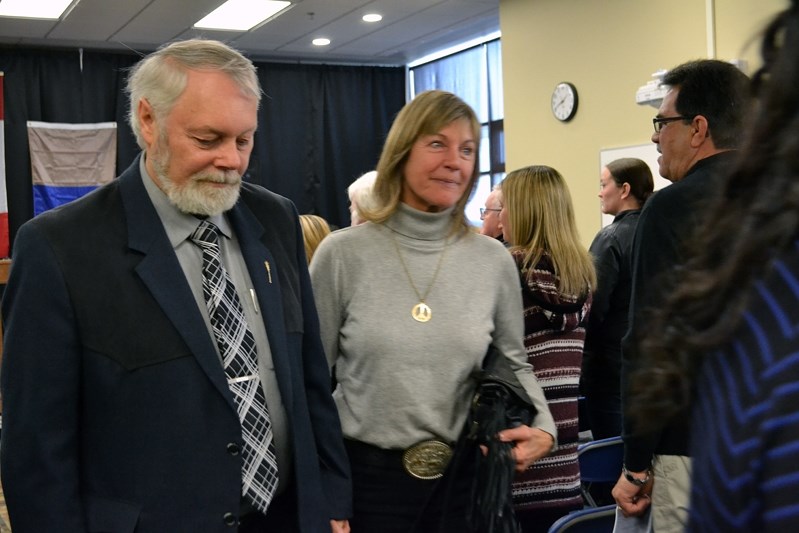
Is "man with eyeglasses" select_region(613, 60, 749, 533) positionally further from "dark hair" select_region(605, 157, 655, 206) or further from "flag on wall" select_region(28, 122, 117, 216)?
"flag on wall" select_region(28, 122, 117, 216)

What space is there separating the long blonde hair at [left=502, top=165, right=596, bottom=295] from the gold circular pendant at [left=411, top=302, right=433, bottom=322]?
0.81 metres

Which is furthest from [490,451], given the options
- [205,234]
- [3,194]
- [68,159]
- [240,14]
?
[68,159]

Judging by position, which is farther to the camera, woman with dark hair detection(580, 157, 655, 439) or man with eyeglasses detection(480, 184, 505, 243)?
man with eyeglasses detection(480, 184, 505, 243)

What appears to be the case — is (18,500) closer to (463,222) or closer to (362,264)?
(362,264)

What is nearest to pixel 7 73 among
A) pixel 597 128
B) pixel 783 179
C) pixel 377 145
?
pixel 377 145

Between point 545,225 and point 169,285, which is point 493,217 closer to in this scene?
point 545,225

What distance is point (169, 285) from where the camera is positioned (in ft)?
4.82

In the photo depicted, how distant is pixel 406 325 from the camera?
1.91 metres

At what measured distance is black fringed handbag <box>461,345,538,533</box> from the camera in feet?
6.03

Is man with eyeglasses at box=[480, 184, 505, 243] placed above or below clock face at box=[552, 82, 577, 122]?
below

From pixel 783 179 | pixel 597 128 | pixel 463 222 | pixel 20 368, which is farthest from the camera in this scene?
pixel 597 128

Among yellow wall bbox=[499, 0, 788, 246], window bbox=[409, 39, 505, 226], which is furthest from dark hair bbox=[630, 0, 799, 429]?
window bbox=[409, 39, 505, 226]

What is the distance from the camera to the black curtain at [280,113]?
8.95m

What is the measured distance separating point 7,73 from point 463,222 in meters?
8.31
